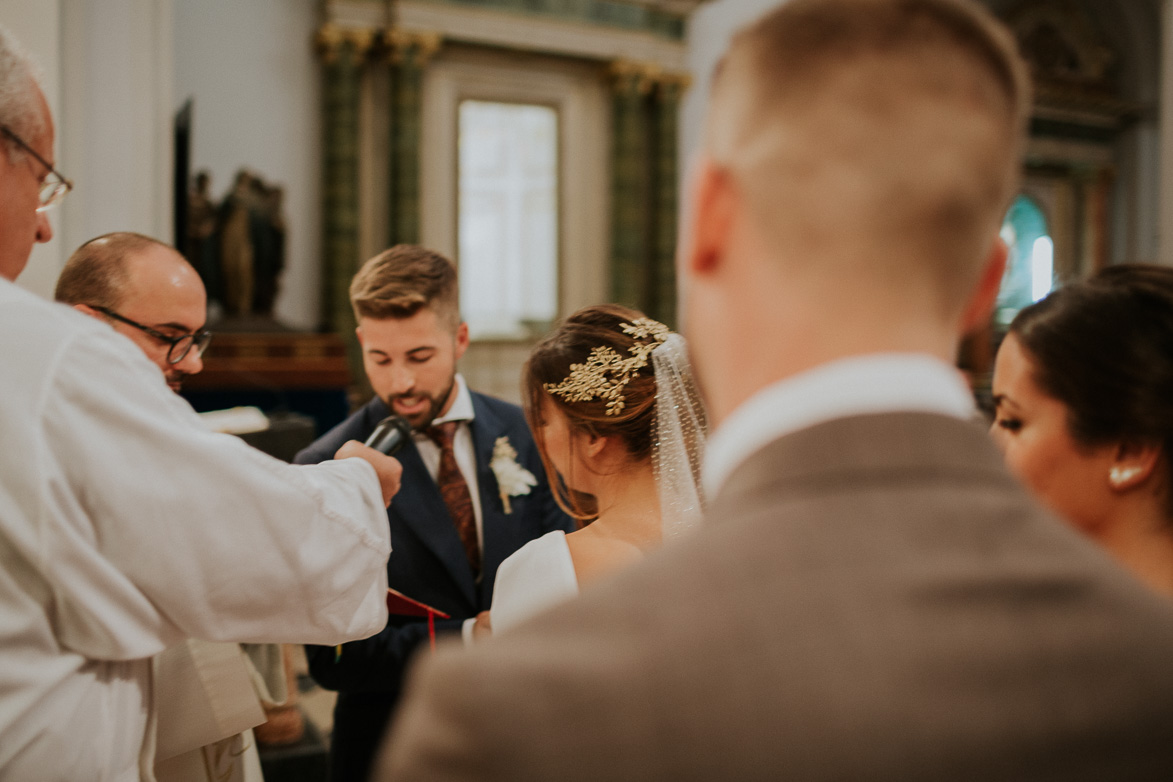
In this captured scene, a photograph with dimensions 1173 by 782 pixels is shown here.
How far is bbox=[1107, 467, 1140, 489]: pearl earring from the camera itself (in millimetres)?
1339

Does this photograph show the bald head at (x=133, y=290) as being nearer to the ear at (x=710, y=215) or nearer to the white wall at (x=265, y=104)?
the ear at (x=710, y=215)

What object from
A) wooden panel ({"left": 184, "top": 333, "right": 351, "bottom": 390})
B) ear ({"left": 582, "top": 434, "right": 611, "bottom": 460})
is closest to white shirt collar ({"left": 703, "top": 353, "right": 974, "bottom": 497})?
ear ({"left": 582, "top": 434, "right": 611, "bottom": 460})

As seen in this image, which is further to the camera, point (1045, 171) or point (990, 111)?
point (1045, 171)

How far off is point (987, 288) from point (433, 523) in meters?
1.59

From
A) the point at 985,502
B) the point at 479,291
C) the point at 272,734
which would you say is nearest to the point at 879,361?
the point at 985,502

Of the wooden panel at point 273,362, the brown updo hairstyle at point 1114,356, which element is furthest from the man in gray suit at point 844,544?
the wooden panel at point 273,362

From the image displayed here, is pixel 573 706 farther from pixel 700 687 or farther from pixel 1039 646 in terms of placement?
pixel 1039 646

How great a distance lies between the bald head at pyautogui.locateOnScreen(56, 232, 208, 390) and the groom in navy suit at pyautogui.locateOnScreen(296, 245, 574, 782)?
1.46 feet

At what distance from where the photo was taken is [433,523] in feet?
6.96

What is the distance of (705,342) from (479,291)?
10086mm

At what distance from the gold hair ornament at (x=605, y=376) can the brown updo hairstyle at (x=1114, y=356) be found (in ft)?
2.34

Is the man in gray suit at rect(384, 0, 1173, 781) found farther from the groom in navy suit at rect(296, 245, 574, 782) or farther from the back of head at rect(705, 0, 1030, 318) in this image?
the groom in navy suit at rect(296, 245, 574, 782)

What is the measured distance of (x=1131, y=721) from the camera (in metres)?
Result: 0.56

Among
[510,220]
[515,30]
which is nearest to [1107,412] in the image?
[515,30]
